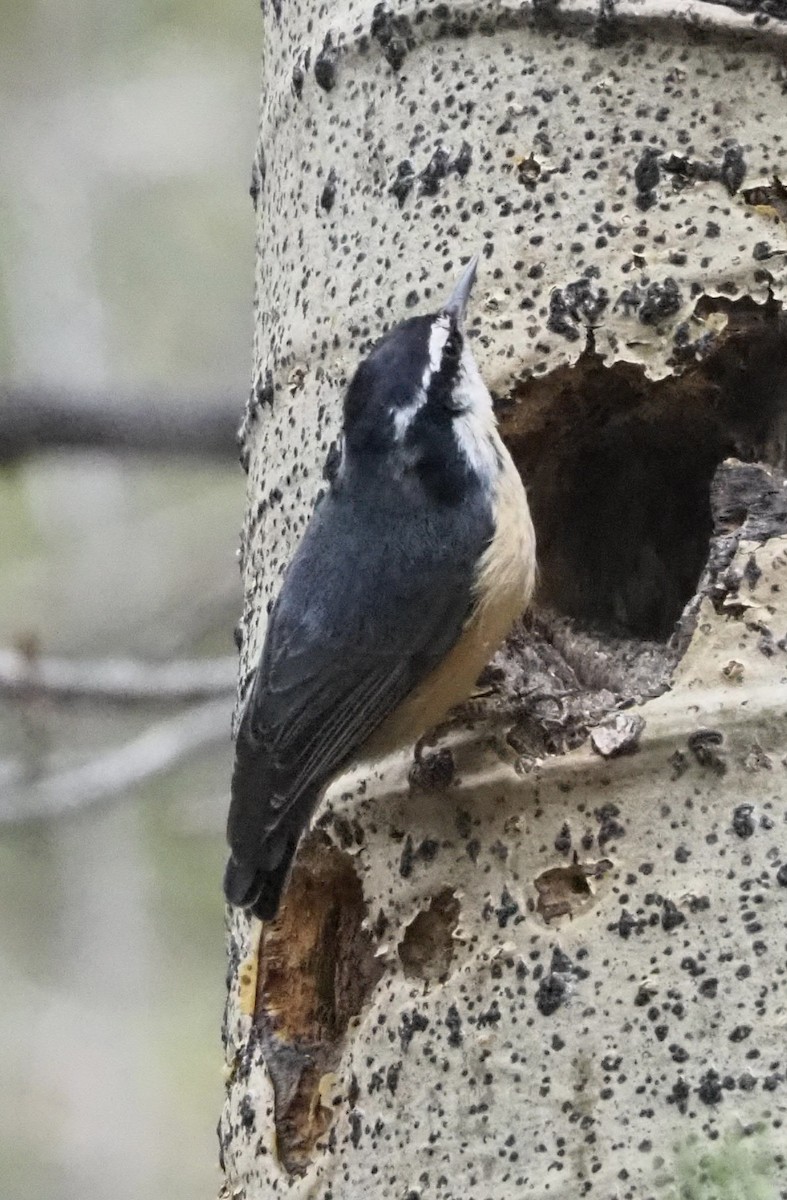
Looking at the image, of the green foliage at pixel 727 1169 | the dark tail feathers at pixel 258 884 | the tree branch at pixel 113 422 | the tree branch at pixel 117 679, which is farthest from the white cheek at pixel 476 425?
the tree branch at pixel 117 679

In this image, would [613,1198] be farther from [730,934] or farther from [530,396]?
[530,396]

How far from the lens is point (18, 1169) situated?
6.20 meters

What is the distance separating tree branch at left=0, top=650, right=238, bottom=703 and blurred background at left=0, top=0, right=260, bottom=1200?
49 cm

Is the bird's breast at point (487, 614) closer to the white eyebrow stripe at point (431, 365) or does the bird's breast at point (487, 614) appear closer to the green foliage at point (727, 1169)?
the white eyebrow stripe at point (431, 365)

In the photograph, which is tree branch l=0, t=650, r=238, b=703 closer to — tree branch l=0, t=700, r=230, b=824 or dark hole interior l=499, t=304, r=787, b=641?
tree branch l=0, t=700, r=230, b=824

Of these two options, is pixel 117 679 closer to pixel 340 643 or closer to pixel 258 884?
pixel 340 643

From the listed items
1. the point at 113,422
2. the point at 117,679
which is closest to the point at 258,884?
the point at 113,422

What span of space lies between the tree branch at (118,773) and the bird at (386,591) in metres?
1.78

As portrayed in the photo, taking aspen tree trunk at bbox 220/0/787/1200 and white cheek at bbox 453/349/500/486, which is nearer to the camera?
aspen tree trunk at bbox 220/0/787/1200

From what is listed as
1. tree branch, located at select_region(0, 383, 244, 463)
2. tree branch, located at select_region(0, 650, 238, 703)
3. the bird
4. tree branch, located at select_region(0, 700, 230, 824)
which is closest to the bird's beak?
the bird

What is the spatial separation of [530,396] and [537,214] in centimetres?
20

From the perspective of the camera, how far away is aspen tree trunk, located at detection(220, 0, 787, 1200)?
1693 millimetres

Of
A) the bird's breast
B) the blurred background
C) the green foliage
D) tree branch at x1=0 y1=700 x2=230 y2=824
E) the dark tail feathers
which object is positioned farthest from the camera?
the blurred background

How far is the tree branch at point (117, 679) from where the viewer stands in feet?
11.7
